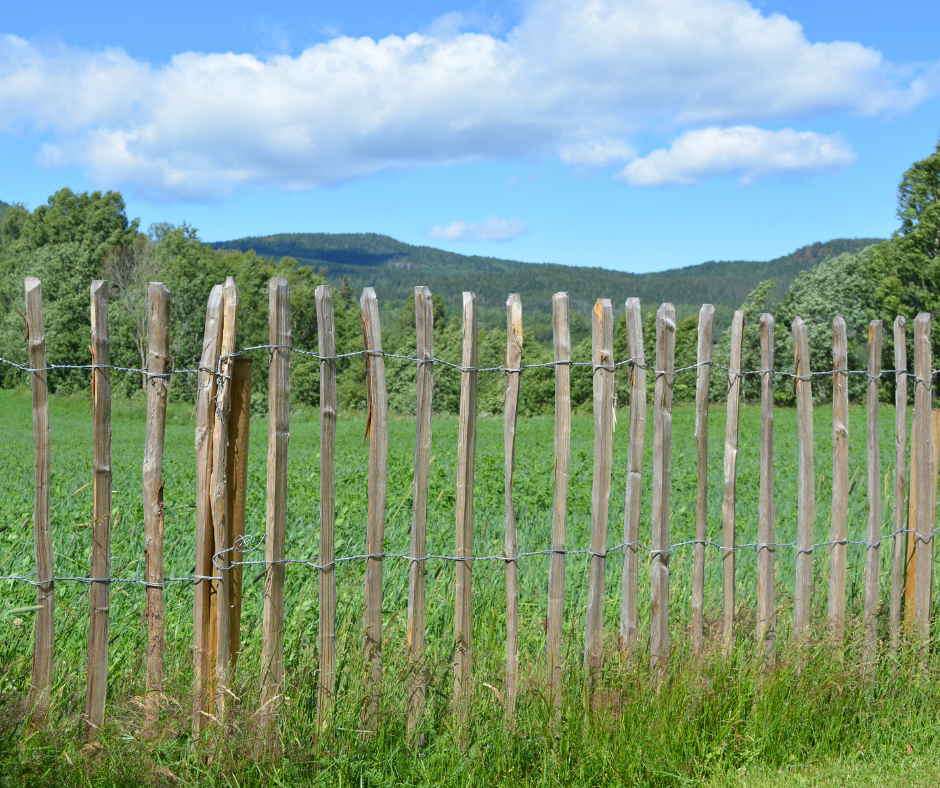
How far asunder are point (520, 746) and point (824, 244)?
198064 millimetres

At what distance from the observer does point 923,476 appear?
16.0 feet

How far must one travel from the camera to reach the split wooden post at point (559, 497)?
3549 mm

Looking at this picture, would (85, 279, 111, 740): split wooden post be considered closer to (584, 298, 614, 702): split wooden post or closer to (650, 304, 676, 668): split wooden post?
(584, 298, 614, 702): split wooden post

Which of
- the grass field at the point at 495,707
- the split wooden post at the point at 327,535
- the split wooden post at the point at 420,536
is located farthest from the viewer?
the split wooden post at the point at 420,536

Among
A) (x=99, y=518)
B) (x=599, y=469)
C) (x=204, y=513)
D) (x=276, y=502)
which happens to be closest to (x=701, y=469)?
(x=599, y=469)

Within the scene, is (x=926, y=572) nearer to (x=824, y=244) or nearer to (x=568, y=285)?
(x=568, y=285)

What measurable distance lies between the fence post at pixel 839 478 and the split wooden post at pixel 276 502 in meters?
3.11

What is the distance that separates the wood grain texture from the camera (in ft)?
15.1

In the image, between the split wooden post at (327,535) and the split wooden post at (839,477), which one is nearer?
the split wooden post at (327,535)

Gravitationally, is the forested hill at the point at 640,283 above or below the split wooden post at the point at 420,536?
above

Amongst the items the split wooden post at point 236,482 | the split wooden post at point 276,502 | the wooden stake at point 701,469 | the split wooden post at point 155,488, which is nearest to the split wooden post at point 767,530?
the wooden stake at point 701,469

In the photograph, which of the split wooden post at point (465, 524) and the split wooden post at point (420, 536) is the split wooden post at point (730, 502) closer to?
the split wooden post at point (465, 524)

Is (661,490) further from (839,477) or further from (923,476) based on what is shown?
(923,476)

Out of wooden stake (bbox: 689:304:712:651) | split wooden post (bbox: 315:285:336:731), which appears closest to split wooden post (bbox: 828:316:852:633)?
wooden stake (bbox: 689:304:712:651)
